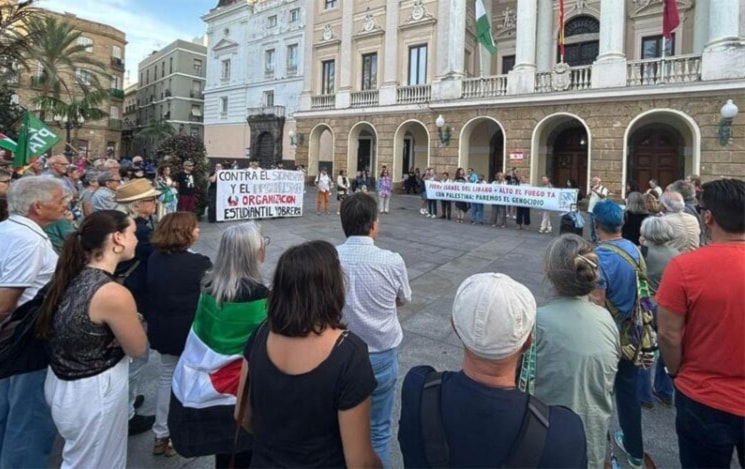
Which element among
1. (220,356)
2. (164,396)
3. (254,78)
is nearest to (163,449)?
(164,396)

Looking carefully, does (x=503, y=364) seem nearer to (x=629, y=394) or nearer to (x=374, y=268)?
(x=374, y=268)

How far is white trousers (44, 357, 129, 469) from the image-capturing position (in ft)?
7.05

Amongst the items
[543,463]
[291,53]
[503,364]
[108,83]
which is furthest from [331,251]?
[108,83]

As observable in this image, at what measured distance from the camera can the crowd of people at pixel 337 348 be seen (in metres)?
1.41

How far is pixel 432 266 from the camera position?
28.0 ft

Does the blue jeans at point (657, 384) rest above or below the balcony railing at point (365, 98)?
below

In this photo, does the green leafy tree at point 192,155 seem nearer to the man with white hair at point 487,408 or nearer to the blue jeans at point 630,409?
the blue jeans at point 630,409

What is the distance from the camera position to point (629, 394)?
291cm

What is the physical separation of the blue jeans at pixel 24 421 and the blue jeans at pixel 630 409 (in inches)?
134

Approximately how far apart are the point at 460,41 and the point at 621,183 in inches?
373

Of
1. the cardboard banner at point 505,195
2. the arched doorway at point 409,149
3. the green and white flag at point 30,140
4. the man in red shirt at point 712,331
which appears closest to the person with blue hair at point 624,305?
the man in red shirt at point 712,331

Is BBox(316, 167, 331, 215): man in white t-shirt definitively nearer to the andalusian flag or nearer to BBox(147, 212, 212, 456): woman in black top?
the andalusian flag

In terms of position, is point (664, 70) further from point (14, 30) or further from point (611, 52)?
point (14, 30)

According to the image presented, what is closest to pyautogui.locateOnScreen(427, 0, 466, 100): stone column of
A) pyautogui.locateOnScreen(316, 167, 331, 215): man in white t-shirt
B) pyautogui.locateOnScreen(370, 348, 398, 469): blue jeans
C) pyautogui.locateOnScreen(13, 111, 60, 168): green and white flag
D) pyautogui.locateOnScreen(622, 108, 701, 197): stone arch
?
pyautogui.locateOnScreen(622, 108, 701, 197): stone arch
